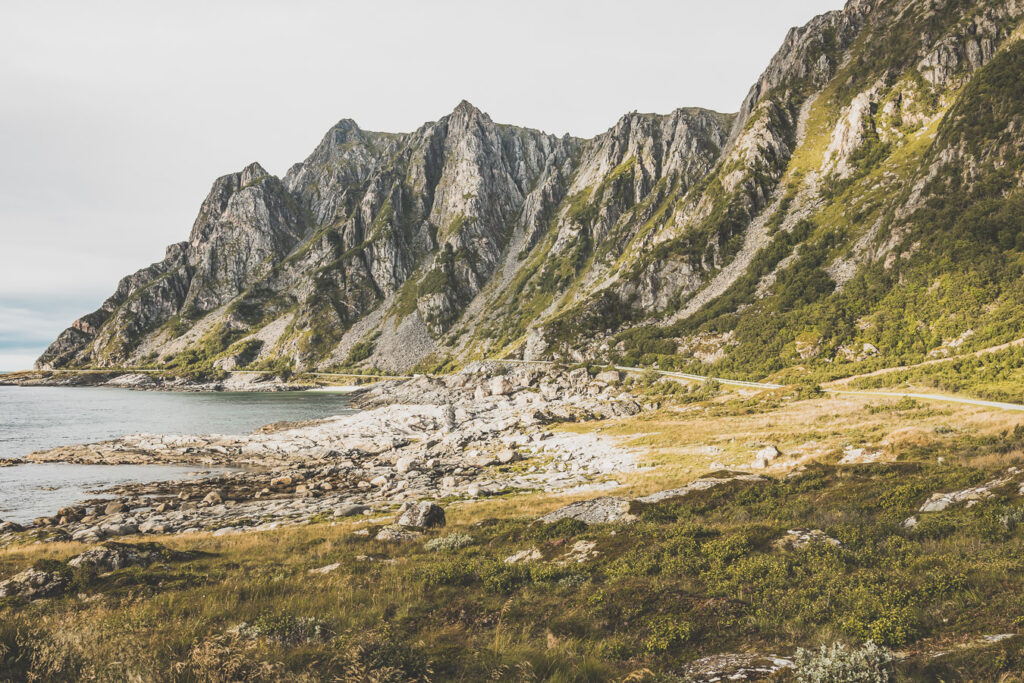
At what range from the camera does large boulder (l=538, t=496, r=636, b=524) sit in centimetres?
2035

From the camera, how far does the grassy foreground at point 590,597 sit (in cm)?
696

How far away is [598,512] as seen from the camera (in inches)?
842

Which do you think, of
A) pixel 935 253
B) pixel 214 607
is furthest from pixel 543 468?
pixel 935 253

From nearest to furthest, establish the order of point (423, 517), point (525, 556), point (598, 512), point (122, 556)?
point (525, 556)
point (122, 556)
point (598, 512)
point (423, 517)

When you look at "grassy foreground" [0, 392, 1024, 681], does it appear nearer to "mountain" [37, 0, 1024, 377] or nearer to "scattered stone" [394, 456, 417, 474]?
"scattered stone" [394, 456, 417, 474]

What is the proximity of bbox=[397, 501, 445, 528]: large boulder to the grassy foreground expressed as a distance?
2425mm

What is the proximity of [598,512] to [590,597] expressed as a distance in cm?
1060

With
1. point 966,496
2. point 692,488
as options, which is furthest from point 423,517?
point 966,496

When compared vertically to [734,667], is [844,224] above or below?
above

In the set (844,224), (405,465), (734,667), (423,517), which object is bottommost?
(405,465)

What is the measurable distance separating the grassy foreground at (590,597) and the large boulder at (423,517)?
2.43 metres

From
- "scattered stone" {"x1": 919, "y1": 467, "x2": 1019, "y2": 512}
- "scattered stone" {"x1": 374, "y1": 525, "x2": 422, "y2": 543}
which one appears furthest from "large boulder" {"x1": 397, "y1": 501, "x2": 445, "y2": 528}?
"scattered stone" {"x1": 919, "y1": 467, "x2": 1019, "y2": 512}

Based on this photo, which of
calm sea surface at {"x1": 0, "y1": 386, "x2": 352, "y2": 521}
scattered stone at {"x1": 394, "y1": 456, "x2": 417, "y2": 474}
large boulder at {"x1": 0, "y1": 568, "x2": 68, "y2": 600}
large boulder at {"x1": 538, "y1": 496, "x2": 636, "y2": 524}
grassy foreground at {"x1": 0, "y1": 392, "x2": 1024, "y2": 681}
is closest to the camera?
grassy foreground at {"x1": 0, "y1": 392, "x2": 1024, "y2": 681}

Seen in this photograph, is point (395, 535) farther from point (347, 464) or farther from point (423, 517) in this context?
point (347, 464)
